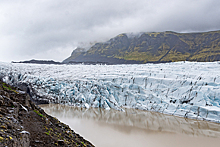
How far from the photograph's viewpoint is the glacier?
40.4 feet

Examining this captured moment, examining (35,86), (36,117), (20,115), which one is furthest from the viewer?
(35,86)

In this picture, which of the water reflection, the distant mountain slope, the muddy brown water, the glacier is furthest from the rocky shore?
the distant mountain slope

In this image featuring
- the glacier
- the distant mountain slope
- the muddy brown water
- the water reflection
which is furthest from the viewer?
the distant mountain slope

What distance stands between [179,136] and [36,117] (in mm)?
8308

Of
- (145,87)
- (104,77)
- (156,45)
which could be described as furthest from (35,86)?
(156,45)

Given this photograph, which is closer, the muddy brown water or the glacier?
the muddy brown water

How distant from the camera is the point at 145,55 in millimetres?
72625

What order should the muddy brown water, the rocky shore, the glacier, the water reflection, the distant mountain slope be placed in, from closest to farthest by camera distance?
the rocky shore
the muddy brown water
the water reflection
the glacier
the distant mountain slope

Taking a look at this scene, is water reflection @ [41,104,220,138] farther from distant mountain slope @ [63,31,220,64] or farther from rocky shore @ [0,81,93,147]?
distant mountain slope @ [63,31,220,64]

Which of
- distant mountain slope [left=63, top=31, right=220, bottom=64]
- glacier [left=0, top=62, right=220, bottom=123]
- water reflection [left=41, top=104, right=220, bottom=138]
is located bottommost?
water reflection [left=41, top=104, right=220, bottom=138]

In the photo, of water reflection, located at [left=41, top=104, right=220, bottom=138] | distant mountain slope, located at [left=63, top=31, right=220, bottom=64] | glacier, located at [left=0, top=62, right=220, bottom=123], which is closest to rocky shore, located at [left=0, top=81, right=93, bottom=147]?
water reflection, located at [left=41, top=104, right=220, bottom=138]

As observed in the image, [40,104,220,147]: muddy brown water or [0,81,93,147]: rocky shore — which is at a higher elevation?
[0,81,93,147]: rocky shore

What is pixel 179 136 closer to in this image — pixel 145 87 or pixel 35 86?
pixel 145 87

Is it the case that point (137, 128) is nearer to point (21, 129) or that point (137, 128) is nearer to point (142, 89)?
point (142, 89)
